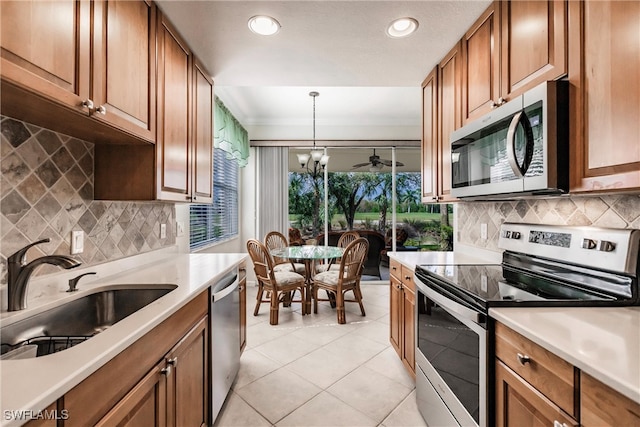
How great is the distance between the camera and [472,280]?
1.50m

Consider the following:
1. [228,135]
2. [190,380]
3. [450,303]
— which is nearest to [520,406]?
[450,303]

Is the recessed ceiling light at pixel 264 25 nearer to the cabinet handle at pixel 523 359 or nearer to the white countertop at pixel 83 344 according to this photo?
the white countertop at pixel 83 344

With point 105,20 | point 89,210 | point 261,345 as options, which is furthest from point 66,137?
point 261,345

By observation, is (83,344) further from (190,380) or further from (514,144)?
(514,144)

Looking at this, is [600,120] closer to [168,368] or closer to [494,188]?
[494,188]

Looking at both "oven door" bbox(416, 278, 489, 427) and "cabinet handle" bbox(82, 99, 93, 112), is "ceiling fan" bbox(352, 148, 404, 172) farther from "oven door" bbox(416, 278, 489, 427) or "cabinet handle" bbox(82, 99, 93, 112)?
"cabinet handle" bbox(82, 99, 93, 112)

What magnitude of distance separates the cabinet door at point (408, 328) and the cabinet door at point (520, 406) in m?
0.89

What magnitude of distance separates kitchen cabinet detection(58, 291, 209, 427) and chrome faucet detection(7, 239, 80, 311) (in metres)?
0.41

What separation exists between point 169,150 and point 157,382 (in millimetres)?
1221

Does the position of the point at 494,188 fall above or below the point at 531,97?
below

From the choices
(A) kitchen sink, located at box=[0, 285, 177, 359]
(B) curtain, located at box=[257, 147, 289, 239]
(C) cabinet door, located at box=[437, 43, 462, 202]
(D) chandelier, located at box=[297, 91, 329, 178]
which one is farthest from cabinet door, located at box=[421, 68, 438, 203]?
(B) curtain, located at box=[257, 147, 289, 239]

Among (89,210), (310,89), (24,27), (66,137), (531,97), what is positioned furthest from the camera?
(310,89)

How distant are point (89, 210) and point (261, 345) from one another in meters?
1.86

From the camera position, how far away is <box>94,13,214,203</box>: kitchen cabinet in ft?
5.28
